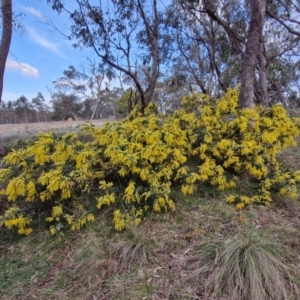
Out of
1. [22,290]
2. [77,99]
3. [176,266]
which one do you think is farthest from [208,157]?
[77,99]

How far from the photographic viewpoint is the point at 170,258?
2270 mm

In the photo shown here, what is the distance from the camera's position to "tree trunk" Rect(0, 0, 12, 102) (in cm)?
490

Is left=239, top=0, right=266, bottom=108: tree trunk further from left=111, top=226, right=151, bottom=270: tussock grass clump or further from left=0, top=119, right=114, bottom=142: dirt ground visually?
left=0, top=119, right=114, bottom=142: dirt ground

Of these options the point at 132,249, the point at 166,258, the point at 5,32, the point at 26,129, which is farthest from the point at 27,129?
the point at 166,258

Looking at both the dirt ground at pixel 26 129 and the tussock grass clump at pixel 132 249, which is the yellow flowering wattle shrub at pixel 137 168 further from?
the dirt ground at pixel 26 129

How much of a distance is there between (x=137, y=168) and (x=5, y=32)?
4.37 meters

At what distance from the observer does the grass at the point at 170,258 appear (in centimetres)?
191

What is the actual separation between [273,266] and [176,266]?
2.52ft

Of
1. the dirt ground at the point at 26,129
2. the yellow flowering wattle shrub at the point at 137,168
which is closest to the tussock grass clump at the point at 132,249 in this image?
the yellow flowering wattle shrub at the point at 137,168

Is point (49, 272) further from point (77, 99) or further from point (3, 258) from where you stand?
point (77, 99)

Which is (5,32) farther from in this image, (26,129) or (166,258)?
(26,129)

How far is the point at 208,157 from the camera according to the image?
3258 millimetres

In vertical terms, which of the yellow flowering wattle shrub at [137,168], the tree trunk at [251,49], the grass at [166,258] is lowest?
the grass at [166,258]

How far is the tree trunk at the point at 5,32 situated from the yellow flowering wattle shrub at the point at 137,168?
300cm
